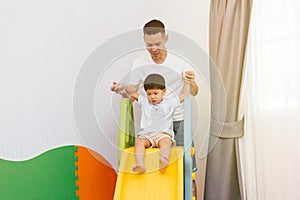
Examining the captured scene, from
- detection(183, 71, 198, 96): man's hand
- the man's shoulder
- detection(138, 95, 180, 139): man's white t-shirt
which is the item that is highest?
the man's shoulder

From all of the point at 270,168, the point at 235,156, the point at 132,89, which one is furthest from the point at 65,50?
the point at 270,168

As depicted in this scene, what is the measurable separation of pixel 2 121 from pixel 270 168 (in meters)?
1.20

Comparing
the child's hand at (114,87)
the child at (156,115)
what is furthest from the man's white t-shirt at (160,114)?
the child's hand at (114,87)

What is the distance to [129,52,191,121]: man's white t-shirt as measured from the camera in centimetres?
183

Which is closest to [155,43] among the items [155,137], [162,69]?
[162,69]

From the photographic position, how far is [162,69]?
185 cm

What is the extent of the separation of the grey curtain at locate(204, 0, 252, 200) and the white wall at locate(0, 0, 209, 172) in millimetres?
531

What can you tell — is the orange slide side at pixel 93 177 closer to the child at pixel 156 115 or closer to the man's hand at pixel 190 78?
the child at pixel 156 115

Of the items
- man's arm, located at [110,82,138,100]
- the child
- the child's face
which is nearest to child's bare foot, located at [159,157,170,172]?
the child

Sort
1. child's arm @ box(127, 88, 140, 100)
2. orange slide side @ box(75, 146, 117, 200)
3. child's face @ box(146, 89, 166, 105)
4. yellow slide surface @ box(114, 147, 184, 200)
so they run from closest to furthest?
1. yellow slide surface @ box(114, 147, 184, 200)
2. child's face @ box(146, 89, 166, 105)
3. child's arm @ box(127, 88, 140, 100)
4. orange slide side @ box(75, 146, 117, 200)

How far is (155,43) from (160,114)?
11.5 inches

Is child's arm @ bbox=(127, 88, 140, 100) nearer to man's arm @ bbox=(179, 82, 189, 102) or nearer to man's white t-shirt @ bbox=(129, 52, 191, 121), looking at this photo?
man's white t-shirt @ bbox=(129, 52, 191, 121)

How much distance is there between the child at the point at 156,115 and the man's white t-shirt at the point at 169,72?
31mm

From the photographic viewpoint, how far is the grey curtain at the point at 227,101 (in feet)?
6.93
